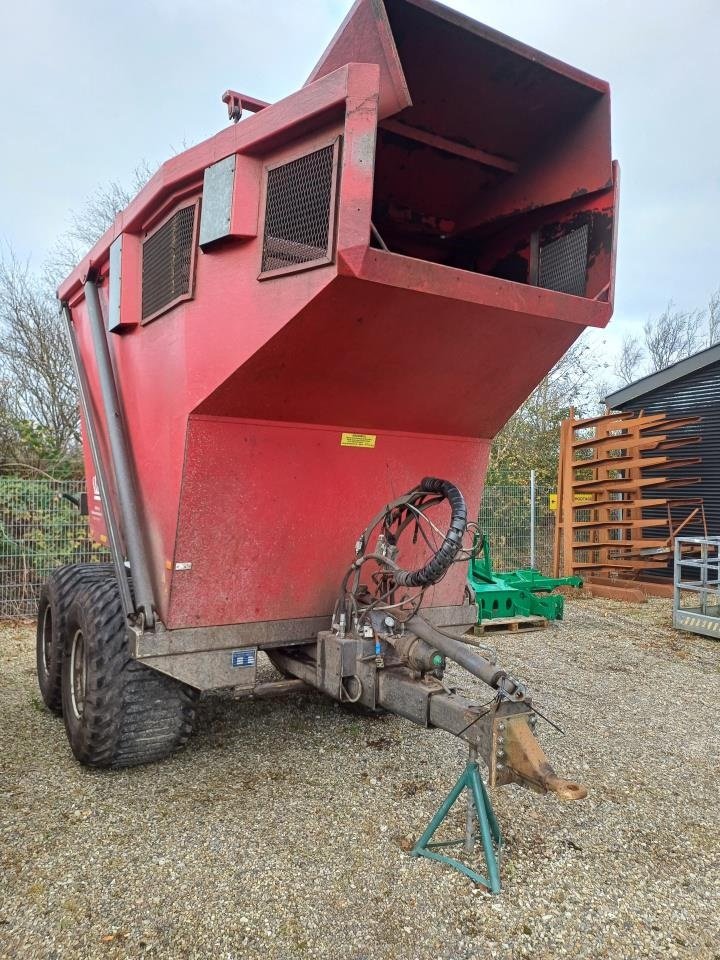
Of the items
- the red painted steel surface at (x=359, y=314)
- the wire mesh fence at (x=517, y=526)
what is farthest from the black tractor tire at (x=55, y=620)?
the wire mesh fence at (x=517, y=526)

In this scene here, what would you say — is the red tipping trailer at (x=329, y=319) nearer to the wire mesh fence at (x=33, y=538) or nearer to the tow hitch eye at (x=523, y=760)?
the tow hitch eye at (x=523, y=760)

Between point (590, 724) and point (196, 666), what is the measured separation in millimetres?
2898

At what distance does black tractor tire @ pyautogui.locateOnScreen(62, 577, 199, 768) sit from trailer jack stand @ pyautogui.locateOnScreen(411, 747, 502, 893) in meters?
1.50

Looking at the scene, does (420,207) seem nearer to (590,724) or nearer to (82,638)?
(82,638)

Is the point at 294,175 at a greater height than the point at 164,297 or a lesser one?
greater

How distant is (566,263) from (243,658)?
2.69m

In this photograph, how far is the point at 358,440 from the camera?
12.0 ft

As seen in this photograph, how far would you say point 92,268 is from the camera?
4.36 metres

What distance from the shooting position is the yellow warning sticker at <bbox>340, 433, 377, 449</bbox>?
11.8 ft

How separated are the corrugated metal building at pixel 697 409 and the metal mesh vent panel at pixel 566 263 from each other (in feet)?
31.1

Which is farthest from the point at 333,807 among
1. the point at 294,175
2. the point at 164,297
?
the point at 294,175

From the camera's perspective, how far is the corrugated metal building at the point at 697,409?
1148cm

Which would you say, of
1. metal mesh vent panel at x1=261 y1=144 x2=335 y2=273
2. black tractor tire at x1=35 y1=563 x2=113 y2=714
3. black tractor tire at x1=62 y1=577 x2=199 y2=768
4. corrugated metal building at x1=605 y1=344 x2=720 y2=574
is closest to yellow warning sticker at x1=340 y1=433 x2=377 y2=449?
metal mesh vent panel at x1=261 y1=144 x2=335 y2=273

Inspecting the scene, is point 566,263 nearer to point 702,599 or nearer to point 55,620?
point 55,620
